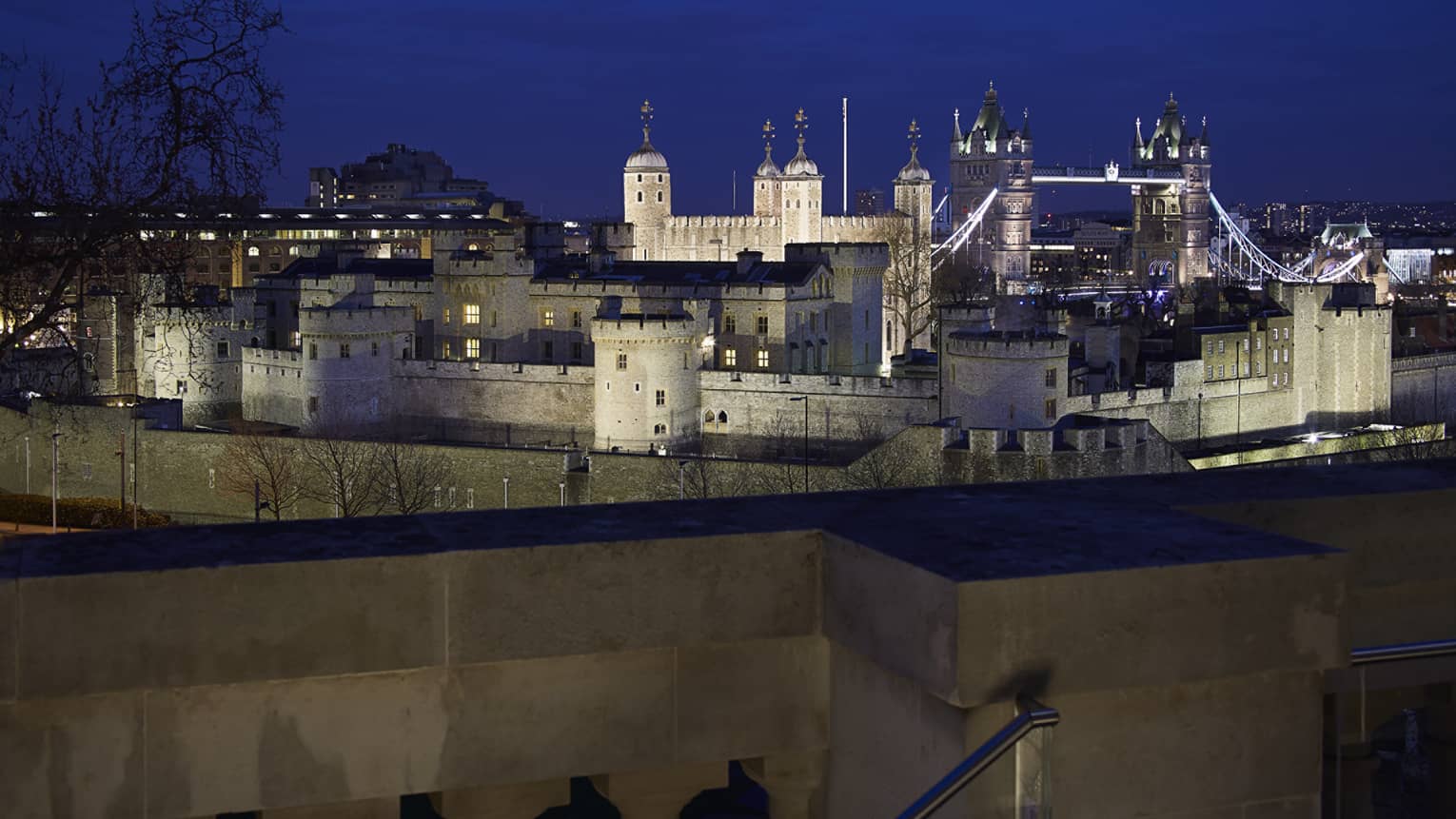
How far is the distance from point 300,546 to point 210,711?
503 mm

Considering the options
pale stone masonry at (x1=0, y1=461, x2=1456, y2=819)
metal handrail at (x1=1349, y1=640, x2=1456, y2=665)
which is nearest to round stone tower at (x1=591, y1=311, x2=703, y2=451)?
pale stone masonry at (x1=0, y1=461, x2=1456, y2=819)

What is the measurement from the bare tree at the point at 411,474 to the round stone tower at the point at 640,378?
16.0 ft

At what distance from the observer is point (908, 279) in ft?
270

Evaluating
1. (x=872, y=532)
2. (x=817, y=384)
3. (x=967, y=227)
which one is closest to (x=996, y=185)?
(x=967, y=227)

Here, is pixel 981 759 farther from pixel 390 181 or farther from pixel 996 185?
pixel 390 181

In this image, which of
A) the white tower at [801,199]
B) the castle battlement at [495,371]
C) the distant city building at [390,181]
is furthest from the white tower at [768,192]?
the distant city building at [390,181]

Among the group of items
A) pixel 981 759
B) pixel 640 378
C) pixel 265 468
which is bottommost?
pixel 265 468

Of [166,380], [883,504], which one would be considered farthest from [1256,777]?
[166,380]

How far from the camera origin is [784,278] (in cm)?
5212

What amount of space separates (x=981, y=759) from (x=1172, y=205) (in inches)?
6042

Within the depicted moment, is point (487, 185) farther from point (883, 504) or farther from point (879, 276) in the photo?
point (883, 504)

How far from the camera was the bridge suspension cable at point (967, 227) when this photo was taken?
400 feet

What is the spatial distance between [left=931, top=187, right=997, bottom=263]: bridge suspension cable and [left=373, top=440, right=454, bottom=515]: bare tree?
3004 inches

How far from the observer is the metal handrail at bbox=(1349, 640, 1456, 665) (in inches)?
186
